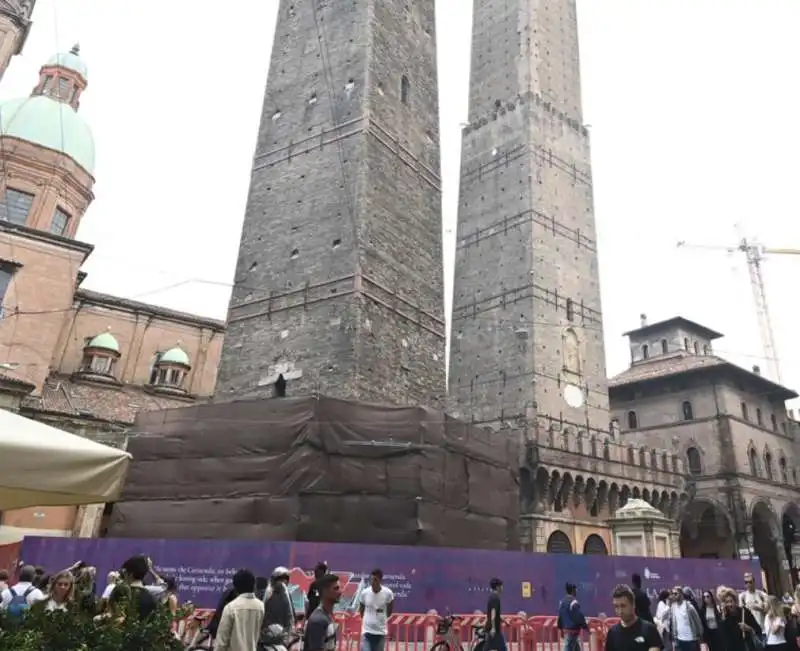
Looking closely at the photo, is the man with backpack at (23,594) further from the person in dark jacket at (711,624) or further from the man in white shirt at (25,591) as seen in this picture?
the person in dark jacket at (711,624)

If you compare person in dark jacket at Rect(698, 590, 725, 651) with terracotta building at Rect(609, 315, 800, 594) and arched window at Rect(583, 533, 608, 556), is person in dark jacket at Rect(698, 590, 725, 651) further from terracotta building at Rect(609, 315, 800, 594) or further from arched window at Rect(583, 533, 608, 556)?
terracotta building at Rect(609, 315, 800, 594)

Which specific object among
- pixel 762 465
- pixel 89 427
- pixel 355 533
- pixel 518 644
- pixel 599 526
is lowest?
pixel 518 644

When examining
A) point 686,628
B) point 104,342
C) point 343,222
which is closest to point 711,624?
point 686,628

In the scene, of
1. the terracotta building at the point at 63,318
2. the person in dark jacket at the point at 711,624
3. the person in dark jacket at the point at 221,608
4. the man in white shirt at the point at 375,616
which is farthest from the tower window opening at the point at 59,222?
the person in dark jacket at the point at 711,624

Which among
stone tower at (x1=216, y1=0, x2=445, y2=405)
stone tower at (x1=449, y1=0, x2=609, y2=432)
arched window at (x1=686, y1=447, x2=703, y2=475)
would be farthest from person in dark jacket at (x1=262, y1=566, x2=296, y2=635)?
arched window at (x1=686, y1=447, x2=703, y2=475)

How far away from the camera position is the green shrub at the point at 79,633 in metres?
2.99

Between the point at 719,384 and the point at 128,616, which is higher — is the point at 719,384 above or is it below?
above

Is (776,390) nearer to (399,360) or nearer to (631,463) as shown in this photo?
(631,463)

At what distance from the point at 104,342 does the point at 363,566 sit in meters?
20.3

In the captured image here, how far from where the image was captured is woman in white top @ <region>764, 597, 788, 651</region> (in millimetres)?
6035

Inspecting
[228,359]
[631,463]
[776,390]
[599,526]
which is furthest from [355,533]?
[776,390]

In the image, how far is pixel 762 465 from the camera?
28922 mm

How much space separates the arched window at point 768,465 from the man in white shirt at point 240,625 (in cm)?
3096

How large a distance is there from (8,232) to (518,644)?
20.3 meters
